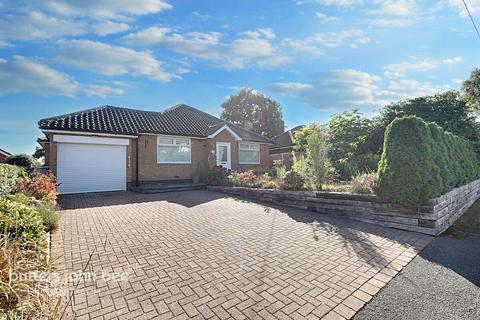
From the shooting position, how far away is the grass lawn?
18.8 ft

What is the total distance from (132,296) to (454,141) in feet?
37.3

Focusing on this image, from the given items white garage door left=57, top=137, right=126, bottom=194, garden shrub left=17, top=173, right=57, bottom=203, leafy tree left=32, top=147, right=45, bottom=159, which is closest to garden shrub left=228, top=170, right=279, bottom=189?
white garage door left=57, top=137, right=126, bottom=194

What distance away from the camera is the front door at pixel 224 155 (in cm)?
1638

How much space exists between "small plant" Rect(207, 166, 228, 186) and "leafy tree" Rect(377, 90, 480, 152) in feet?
36.0

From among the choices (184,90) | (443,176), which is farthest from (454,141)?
(184,90)

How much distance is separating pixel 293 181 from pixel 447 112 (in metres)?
12.2

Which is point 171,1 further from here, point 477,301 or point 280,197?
point 477,301

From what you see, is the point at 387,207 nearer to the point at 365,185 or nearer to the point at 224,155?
the point at 365,185

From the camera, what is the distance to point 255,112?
125 ft

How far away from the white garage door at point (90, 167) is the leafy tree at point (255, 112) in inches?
1059

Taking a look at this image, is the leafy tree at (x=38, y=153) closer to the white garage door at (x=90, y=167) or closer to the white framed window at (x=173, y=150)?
the white garage door at (x=90, y=167)

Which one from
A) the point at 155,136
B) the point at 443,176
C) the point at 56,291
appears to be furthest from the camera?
the point at 155,136

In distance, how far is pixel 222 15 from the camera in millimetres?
8680

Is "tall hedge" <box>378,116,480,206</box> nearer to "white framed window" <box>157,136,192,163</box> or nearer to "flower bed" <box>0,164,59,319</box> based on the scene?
"flower bed" <box>0,164,59,319</box>
